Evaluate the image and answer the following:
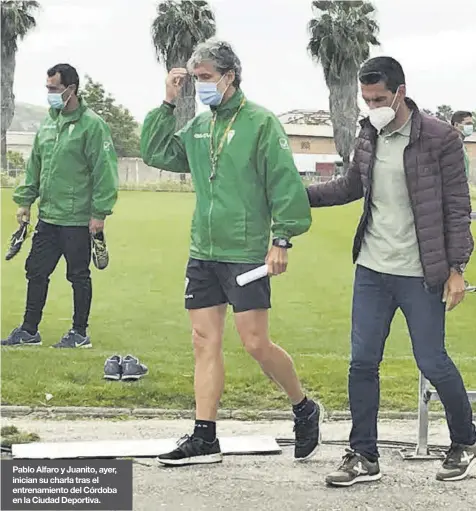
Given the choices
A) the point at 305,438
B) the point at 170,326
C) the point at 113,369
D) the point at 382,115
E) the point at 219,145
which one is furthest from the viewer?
the point at 170,326

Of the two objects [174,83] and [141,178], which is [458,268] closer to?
[174,83]

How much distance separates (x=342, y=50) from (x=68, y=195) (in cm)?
177

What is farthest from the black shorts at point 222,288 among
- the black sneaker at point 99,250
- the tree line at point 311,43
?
the black sneaker at point 99,250

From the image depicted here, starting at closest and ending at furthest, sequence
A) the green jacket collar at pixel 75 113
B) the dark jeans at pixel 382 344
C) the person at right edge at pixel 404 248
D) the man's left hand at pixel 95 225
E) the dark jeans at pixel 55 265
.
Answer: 1. the person at right edge at pixel 404 248
2. the dark jeans at pixel 382 344
3. the green jacket collar at pixel 75 113
4. the man's left hand at pixel 95 225
5. the dark jeans at pixel 55 265

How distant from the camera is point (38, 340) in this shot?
22.9ft

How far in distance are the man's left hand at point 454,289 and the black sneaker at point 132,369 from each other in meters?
2.32

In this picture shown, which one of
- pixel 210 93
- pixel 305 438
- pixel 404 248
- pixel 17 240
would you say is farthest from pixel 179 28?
pixel 305 438

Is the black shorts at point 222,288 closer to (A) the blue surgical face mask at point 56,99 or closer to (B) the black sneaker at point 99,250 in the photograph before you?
(A) the blue surgical face mask at point 56,99

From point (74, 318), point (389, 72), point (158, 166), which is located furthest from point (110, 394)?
point (389, 72)

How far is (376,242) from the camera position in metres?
4.51

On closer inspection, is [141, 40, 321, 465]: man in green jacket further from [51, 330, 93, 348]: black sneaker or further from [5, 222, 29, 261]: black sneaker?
[51, 330, 93, 348]: black sneaker

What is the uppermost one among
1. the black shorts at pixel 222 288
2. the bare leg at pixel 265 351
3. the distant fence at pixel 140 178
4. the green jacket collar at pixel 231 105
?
the green jacket collar at pixel 231 105

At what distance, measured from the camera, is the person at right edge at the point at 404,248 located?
171 inches

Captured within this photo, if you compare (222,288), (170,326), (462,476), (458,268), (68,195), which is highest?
(68,195)
